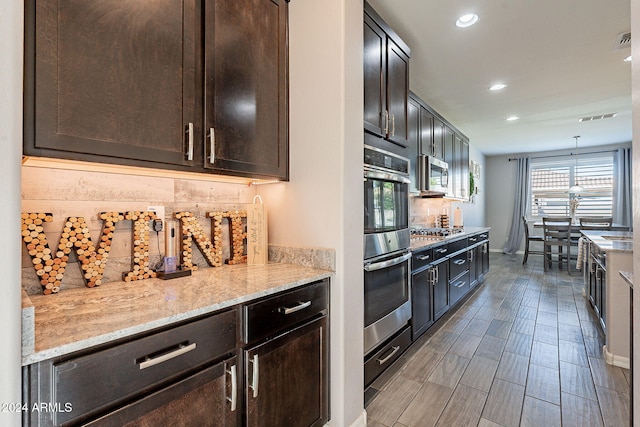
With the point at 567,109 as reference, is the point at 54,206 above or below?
below

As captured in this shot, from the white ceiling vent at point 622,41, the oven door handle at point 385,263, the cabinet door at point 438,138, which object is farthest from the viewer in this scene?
the cabinet door at point 438,138

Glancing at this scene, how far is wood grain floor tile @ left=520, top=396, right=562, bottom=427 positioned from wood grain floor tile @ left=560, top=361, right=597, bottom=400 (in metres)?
0.27

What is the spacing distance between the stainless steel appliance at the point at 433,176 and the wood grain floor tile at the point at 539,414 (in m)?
2.10

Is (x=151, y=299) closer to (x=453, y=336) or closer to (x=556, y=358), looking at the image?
(x=453, y=336)

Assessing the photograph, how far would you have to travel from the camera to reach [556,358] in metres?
2.46

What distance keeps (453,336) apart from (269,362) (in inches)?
90.7

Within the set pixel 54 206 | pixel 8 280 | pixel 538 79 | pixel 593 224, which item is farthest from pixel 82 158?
pixel 593 224

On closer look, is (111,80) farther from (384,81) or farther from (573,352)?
(573,352)

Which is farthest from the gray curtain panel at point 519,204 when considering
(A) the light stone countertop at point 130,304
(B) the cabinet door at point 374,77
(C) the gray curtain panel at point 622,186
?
(A) the light stone countertop at point 130,304

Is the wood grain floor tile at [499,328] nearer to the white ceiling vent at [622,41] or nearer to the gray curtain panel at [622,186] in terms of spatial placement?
the white ceiling vent at [622,41]

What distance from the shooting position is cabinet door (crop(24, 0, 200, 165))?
37.7 inches

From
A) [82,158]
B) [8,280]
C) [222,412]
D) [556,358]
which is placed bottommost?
[556,358]

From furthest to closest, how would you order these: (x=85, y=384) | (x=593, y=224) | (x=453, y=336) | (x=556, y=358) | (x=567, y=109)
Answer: (x=593, y=224) < (x=567, y=109) < (x=453, y=336) < (x=556, y=358) < (x=85, y=384)

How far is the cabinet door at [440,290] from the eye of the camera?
2922 mm
